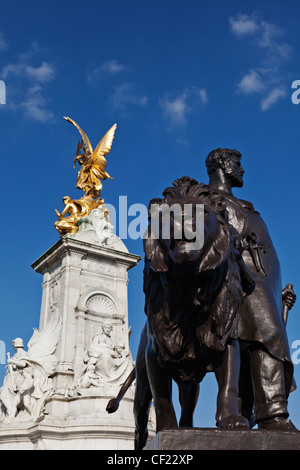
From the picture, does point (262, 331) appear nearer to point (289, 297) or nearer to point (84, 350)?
point (289, 297)

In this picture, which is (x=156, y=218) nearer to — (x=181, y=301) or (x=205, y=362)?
(x=181, y=301)

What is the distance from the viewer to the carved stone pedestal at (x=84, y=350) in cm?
1454

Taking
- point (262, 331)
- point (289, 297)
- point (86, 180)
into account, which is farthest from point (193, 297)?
point (86, 180)

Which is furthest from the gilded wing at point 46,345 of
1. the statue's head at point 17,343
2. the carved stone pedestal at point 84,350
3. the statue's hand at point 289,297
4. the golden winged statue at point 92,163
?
the statue's hand at point 289,297

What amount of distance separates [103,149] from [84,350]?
27.1 ft

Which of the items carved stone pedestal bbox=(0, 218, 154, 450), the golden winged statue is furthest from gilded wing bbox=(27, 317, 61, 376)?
the golden winged statue

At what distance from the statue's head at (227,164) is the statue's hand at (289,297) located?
2.95 feet

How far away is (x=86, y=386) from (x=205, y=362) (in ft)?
42.8

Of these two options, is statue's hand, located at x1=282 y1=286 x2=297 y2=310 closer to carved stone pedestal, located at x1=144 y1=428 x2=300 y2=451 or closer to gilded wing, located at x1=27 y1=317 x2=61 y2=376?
carved stone pedestal, located at x1=144 y1=428 x2=300 y2=451

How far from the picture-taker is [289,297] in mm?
4562

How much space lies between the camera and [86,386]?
52.1 ft

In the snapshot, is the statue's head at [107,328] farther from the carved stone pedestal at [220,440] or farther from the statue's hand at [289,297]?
the carved stone pedestal at [220,440]

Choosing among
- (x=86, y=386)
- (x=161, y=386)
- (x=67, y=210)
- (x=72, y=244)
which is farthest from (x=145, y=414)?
(x=67, y=210)

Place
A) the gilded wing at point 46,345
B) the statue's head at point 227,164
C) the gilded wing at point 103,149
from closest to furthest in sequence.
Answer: the statue's head at point 227,164, the gilded wing at point 46,345, the gilded wing at point 103,149
